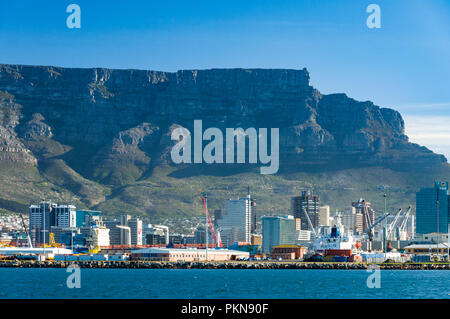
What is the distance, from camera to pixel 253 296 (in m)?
102

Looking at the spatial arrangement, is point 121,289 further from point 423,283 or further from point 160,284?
point 423,283

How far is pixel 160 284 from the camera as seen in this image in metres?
128
